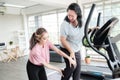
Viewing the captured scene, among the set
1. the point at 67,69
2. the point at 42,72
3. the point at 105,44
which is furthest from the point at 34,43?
the point at 105,44

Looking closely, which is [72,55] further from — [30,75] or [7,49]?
[7,49]

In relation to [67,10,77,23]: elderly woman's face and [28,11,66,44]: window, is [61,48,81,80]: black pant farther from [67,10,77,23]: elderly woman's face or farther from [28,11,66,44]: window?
[28,11,66,44]: window

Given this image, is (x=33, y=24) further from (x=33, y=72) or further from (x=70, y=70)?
(x=70, y=70)

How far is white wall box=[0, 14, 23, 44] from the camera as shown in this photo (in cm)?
776

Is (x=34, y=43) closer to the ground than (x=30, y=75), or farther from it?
farther from it

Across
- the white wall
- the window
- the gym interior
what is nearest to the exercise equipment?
the gym interior

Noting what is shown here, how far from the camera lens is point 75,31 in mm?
1759

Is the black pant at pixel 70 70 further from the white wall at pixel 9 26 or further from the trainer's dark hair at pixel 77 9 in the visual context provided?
the white wall at pixel 9 26

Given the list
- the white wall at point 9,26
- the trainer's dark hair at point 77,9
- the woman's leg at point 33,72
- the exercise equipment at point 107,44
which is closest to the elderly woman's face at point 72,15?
the trainer's dark hair at point 77,9

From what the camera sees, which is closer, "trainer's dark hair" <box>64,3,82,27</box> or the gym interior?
"trainer's dark hair" <box>64,3,82,27</box>

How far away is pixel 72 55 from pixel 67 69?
0.19 m

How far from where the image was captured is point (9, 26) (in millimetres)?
8133

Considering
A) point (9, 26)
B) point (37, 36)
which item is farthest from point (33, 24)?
point (37, 36)

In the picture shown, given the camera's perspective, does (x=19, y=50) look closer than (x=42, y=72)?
No
